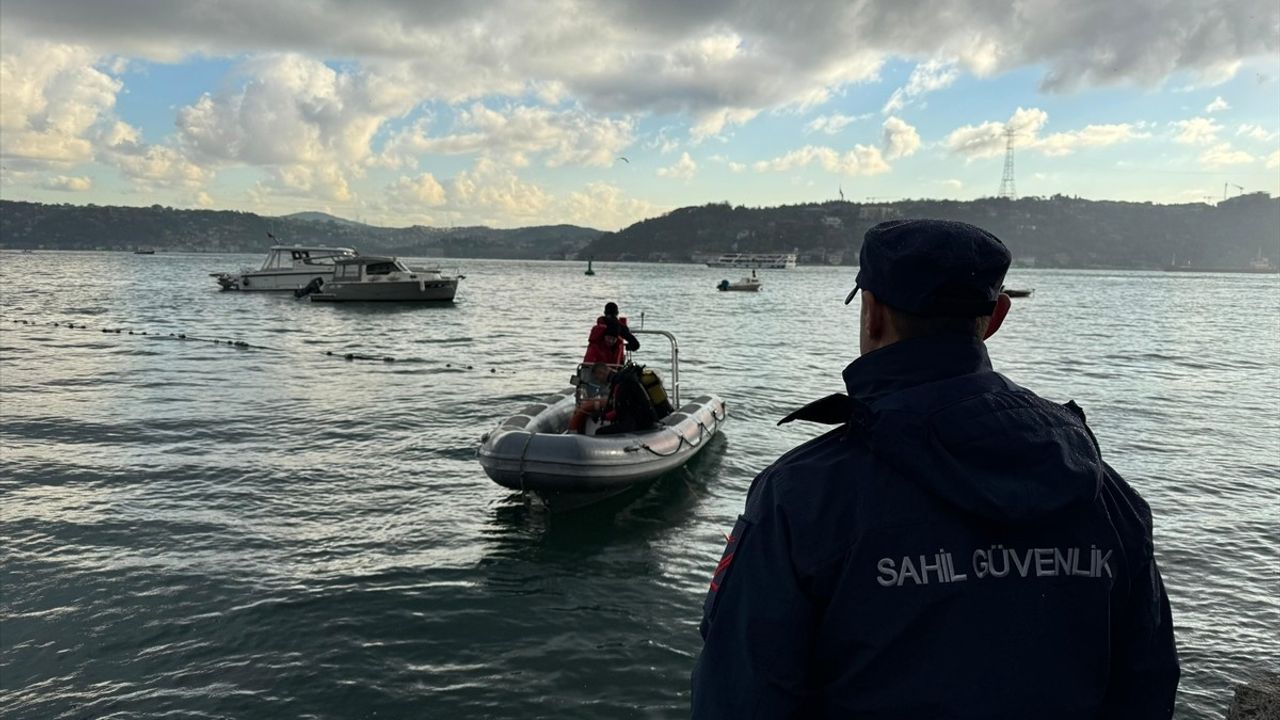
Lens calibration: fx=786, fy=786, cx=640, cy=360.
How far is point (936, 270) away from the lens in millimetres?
1659

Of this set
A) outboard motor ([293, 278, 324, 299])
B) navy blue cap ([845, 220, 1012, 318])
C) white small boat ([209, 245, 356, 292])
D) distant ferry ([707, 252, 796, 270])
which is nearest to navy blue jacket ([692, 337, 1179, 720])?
navy blue cap ([845, 220, 1012, 318])

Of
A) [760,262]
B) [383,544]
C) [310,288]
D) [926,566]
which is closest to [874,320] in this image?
[926,566]

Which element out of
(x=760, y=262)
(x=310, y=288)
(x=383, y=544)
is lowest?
(x=383, y=544)

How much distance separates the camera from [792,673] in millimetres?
1516

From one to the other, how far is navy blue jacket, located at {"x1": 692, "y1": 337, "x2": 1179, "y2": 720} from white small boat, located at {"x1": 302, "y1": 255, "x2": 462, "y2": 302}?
49.3 meters

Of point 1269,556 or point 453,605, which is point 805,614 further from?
point 1269,556

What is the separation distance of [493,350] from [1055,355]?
2216 centimetres

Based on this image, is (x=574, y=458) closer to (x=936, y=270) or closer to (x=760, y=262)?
(x=936, y=270)

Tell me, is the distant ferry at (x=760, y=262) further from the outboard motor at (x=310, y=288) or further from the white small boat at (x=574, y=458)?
the white small boat at (x=574, y=458)

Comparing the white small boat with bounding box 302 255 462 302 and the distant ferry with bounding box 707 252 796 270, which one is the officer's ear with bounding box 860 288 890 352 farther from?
the distant ferry with bounding box 707 252 796 270

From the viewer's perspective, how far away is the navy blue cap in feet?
5.43

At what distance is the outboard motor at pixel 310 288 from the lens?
2089 inches

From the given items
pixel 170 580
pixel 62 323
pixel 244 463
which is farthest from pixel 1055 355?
pixel 62 323

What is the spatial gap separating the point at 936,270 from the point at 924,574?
624 mm
